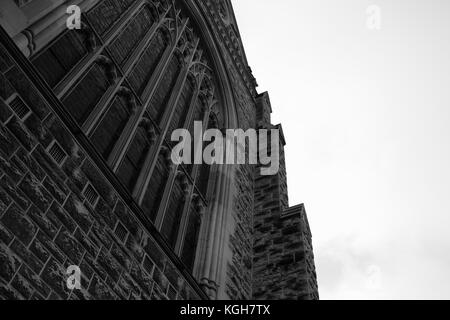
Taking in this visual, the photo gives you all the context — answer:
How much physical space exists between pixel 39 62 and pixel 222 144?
222 inches

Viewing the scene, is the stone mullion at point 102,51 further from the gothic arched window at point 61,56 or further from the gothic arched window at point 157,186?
the gothic arched window at point 157,186

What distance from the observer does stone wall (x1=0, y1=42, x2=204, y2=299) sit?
3.30 meters

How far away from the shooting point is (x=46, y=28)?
5.23m

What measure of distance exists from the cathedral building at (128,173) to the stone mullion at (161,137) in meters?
0.03

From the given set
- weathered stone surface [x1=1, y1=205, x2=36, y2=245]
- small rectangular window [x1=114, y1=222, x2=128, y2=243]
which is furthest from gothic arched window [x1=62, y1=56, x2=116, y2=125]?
weathered stone surface [x1=1, y1=205, x2=36, y2=245]

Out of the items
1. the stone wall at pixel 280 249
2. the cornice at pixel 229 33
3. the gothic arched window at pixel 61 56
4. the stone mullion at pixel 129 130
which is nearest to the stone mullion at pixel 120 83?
the stone mullion at pixel 129 130

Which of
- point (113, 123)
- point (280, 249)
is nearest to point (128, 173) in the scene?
point (113, 123)

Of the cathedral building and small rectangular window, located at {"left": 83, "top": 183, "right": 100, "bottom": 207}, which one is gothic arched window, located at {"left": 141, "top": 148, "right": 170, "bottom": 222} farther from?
small rectangular window, located at {"left": 83, "top": 183, "right": 100, "bottom": 207}

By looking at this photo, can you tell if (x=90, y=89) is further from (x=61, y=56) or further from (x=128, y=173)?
(x=128, y=173)

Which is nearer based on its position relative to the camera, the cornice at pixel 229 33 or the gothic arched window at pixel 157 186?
the gothic arched window at pixel 157 186

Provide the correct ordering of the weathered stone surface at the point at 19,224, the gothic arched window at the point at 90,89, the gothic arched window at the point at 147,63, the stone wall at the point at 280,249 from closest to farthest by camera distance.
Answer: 1. the weathered stone surface at the point at 19,224
2. the gothic arched window at the point at 90,89
3. the gothic arched window at the point at 147,63
4. the stone wall at the point at 280,249

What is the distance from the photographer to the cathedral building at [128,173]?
3.64 m

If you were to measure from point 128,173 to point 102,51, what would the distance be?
195 cm
